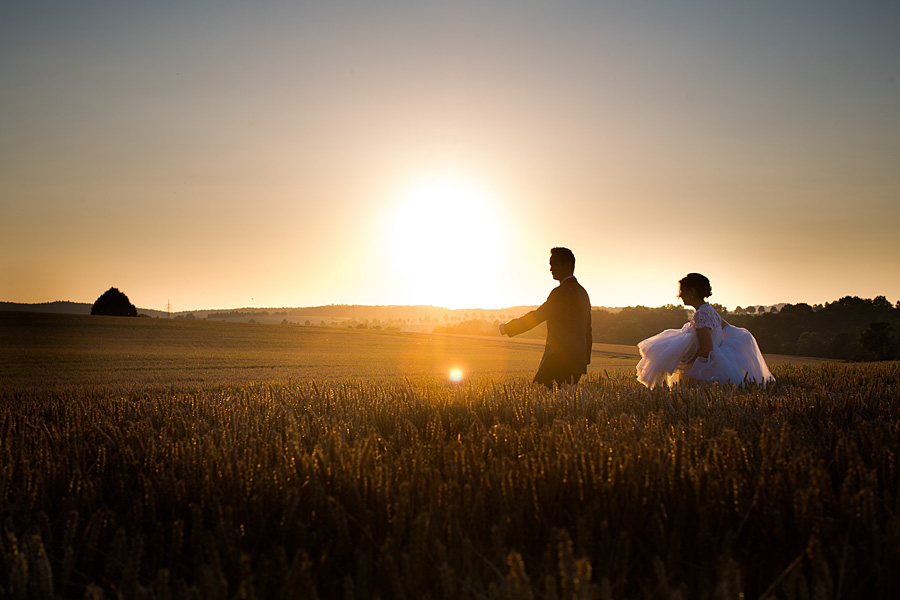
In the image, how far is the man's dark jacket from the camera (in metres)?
7.94

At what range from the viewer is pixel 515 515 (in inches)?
77.7

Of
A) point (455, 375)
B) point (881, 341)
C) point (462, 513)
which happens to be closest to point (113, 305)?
point (455, 375)

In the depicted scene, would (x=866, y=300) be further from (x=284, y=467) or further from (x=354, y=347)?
(x=284, y=467)

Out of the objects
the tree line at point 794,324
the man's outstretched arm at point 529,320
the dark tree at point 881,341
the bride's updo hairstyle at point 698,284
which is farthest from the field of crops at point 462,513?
the tree line at point 794,324

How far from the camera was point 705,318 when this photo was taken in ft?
29.5

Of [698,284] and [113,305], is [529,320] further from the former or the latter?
[113,305]

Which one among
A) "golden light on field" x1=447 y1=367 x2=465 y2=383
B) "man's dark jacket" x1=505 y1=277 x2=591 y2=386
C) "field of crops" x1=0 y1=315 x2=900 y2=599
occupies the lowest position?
"golden light on field" x1=447 y1=367 x2=465 y2=383

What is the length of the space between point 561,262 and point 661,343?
2.91 metres

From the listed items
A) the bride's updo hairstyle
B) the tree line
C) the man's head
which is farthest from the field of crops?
the tree line

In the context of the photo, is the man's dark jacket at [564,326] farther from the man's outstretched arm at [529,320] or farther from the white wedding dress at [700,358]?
the white wedding dress at [700,358]

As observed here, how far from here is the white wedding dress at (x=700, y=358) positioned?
8812 millimetres

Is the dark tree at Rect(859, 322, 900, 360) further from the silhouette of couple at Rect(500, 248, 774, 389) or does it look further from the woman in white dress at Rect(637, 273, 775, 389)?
the silhouette of couple at Rect(500, 248, 774, 389)

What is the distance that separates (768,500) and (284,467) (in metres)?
2.04

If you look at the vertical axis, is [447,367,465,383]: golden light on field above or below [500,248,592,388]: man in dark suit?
below
